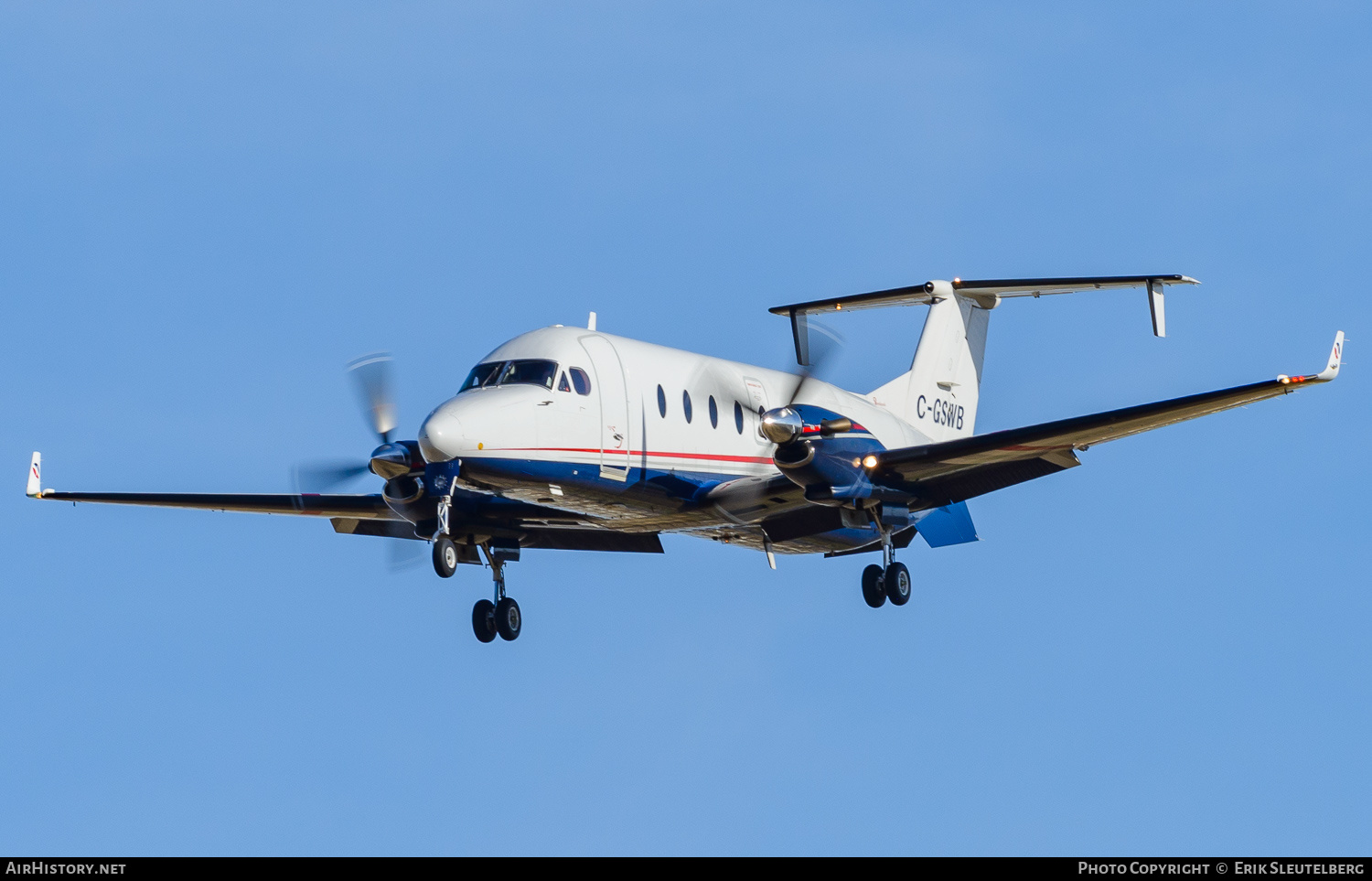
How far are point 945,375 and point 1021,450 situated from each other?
613cm

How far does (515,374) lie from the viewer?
19688 mm

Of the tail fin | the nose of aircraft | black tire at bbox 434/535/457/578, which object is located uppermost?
the tail fin

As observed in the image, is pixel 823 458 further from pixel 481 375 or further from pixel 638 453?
pixel 481 375

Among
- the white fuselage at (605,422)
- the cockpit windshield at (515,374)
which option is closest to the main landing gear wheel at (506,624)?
the white fuselage at (605,422)

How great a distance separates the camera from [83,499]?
945 inches

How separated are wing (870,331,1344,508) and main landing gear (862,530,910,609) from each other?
0.96 meters

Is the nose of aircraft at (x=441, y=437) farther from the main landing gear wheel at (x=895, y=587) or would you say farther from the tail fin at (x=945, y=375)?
the tail fin at (x=945, y=375)

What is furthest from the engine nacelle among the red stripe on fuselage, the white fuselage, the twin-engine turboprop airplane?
the white fuselage

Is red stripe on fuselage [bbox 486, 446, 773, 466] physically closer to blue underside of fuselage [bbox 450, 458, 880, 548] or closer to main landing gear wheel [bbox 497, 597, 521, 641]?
blue underside of fuselage [bbox 450, 458, 880, 548]

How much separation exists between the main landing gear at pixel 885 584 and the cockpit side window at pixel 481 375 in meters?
5.72

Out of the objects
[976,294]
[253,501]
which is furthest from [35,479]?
[976,294]

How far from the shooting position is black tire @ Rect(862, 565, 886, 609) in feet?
72.1

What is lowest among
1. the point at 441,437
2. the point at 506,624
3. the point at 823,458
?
the point at 506,624

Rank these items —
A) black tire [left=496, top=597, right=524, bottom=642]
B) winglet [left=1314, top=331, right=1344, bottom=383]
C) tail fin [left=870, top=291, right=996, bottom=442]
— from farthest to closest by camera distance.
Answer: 1. tail fin [left=870, top=291, right=996, bottom=442]
2. black tire [left=496, top=597, right=524, bottom=642]
3. winglet [left=1314, top=331, right=1344, bottom=383]
